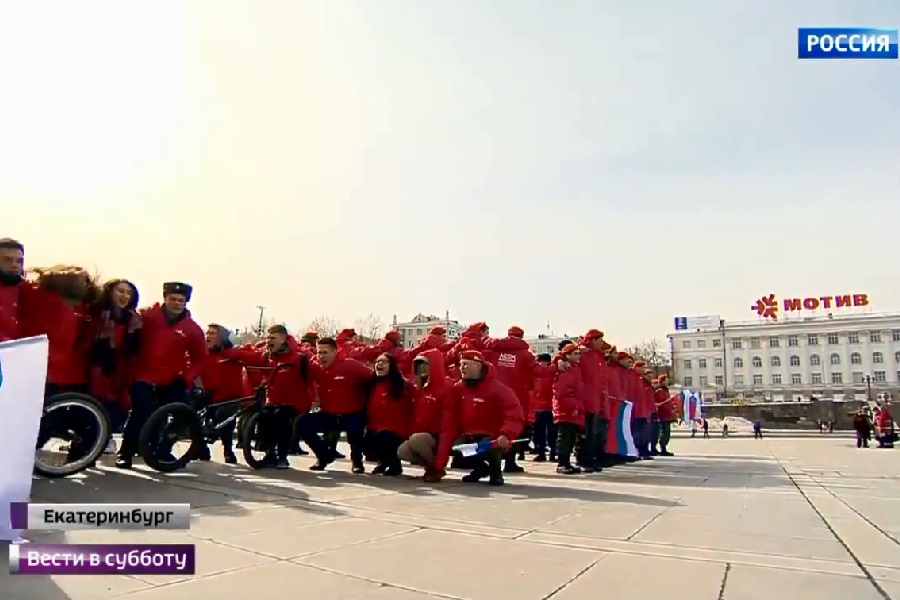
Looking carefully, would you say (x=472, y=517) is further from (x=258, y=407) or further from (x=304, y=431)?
(x=258, y=407)

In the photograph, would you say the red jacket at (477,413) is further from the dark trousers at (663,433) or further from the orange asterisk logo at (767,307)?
the orange asterisk logo at (767,307)

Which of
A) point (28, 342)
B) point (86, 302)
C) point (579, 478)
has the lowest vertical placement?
point (579, 478)

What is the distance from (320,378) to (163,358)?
79.5 inches

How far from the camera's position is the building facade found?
10019cm

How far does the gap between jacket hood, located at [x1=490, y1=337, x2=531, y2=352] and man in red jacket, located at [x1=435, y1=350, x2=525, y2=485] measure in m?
2.64

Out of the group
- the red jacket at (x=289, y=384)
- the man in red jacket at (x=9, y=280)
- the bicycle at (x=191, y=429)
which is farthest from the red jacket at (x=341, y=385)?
the man in red jacket at (x=9, y=280)

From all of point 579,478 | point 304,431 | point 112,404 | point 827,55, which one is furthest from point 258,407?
point 827,55

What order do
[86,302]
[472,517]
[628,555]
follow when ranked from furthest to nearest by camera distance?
[86,302], [472,517], [628,555]

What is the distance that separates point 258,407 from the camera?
8.02m

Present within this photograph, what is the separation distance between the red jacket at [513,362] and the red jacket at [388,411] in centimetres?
227

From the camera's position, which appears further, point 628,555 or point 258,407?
point 258,407

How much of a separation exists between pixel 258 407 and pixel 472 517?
413 cm

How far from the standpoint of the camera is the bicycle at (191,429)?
6.18 metres

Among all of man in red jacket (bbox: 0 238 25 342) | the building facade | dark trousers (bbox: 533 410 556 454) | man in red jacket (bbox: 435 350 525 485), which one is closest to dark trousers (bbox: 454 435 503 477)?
man in red jacket (bbox: 435 350 525 485)
